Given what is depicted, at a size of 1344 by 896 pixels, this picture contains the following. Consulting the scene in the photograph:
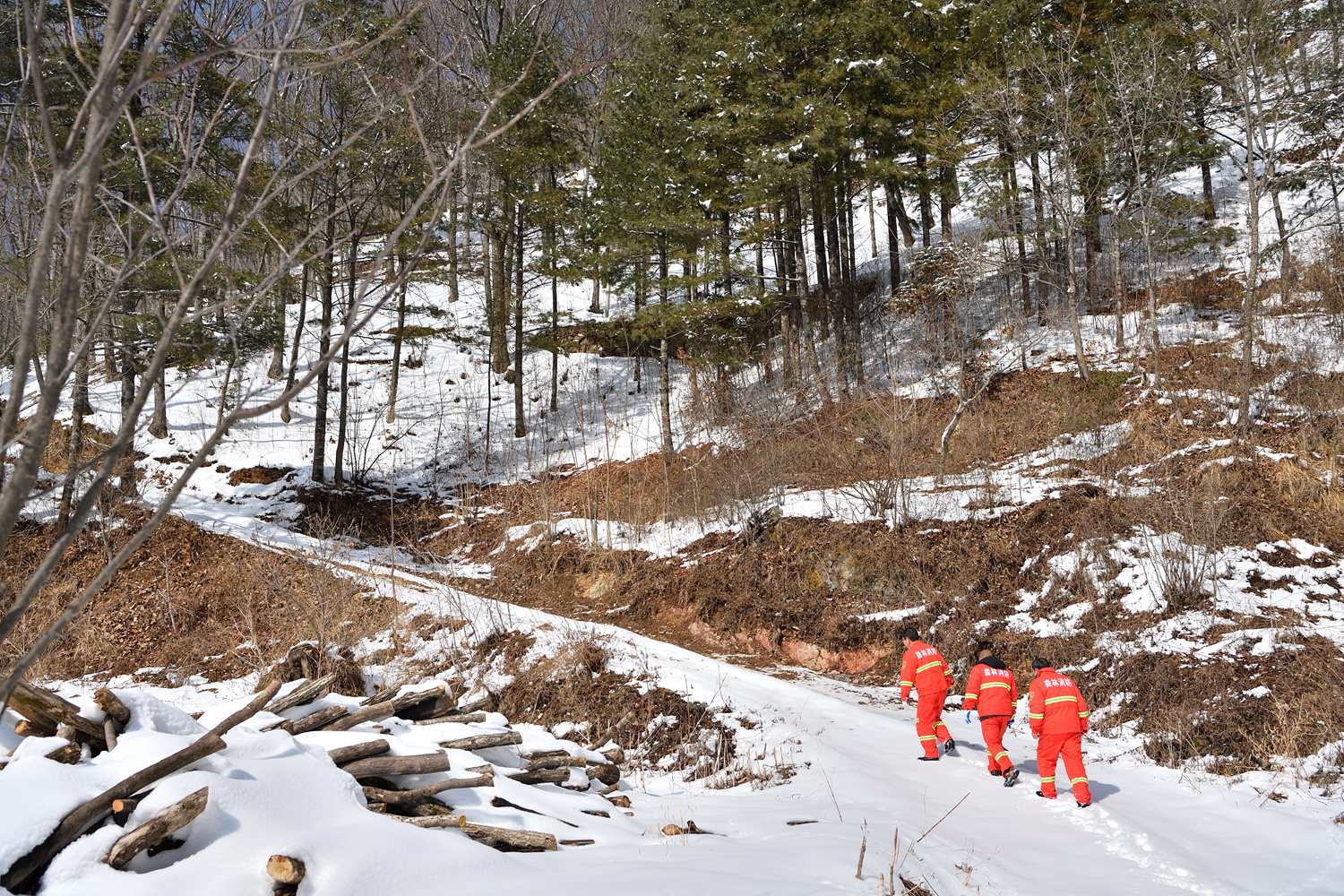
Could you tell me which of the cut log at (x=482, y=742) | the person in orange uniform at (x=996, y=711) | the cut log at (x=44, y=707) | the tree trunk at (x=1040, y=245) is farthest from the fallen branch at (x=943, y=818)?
the tree trunk at (x=1040, y=245)

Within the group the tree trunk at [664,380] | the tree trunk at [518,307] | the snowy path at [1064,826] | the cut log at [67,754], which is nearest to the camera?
the cut log at [67,754]

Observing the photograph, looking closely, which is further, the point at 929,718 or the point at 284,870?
the point at 929,718

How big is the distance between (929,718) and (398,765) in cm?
442

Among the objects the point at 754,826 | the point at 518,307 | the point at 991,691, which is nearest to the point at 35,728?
the point at 754,826

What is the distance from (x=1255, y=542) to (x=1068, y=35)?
14.6 m

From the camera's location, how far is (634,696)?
25.7 feet

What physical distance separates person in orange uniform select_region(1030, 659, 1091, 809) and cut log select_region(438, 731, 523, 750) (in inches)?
155

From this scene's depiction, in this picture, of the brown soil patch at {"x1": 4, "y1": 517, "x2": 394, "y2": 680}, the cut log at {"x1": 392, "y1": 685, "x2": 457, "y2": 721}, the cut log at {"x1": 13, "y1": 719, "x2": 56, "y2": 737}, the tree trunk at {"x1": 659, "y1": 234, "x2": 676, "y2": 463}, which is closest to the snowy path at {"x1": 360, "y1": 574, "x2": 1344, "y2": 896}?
the cut log at {"x1": 392, "y1": 685, "x2": 457, "y2": 721}

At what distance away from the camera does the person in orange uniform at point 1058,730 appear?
5.28 m

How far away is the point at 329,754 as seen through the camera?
13.4 ft

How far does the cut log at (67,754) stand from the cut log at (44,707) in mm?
123

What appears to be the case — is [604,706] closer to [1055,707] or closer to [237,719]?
[1055,707]

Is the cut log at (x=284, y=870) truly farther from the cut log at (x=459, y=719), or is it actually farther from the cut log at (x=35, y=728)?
the cut log at (x=459, y=719)

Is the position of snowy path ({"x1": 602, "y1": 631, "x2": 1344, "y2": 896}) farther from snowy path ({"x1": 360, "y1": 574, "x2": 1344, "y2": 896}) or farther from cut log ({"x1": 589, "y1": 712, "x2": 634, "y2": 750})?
cut log ({"x1": 589, "y1": 712, "x2": 634, "y2": 750})
